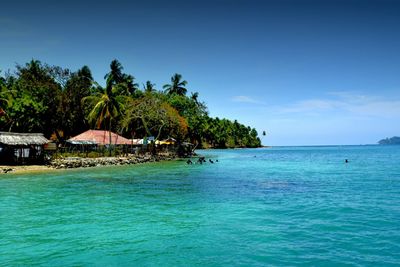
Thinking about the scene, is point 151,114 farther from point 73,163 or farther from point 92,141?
point 73,163

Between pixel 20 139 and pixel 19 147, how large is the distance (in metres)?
2.04

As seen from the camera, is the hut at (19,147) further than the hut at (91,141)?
No

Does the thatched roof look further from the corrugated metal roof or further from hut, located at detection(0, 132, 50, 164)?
the corrugated metal roof

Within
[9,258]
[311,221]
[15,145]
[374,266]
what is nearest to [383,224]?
[311,221]

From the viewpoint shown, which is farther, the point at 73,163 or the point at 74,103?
the point at 74,103

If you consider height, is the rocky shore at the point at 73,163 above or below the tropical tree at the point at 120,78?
below

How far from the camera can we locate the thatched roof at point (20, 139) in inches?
1299

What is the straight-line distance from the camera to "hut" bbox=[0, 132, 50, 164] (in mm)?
33481

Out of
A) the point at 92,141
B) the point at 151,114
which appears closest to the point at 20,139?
the point at 92,141

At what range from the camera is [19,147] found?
119ft

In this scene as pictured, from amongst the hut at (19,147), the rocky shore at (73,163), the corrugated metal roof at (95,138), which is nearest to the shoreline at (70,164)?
the rocky shore at (73,163)

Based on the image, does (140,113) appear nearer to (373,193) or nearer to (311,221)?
(373,193)

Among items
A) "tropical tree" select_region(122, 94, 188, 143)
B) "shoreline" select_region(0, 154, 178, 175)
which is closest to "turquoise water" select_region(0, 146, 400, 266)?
"shoreline" select_region(0, 154, 178, 175)

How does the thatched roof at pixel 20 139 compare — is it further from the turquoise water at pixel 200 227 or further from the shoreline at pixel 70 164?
the turquoise water at pixel 200 227
